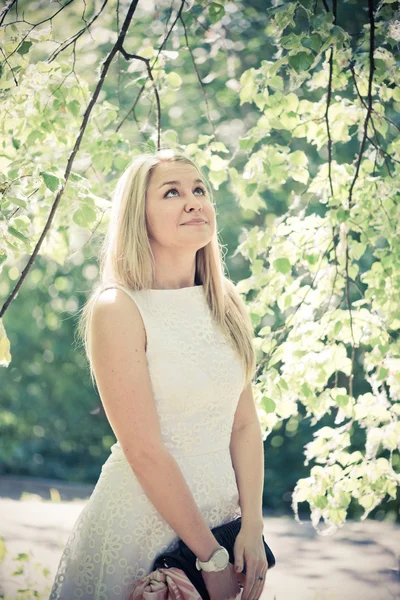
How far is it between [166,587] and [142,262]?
67 centimetres

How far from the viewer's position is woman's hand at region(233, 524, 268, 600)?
153 centimetres

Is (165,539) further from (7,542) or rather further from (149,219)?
(7,542)

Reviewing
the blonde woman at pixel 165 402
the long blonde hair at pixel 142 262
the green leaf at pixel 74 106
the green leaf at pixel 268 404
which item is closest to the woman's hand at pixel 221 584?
the blonde woman at pixel 165 402

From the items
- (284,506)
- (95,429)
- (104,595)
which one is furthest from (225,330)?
(95,429)

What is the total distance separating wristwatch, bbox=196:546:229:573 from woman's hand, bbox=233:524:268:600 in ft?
0.20

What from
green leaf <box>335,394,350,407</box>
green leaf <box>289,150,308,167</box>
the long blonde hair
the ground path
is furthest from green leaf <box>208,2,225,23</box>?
the ground path

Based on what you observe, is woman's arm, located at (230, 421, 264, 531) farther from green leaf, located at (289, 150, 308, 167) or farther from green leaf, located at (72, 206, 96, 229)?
green leaf, located at (289, 150, 308, 167)

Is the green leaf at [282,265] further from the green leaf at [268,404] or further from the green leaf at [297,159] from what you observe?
the green leaf at [268,404]

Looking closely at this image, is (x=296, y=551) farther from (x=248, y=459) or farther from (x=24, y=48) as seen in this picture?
(x=24, y=48)

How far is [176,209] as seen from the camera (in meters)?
1.65

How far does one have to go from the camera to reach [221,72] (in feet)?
16.1

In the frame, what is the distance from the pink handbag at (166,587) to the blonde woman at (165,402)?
0.21ft

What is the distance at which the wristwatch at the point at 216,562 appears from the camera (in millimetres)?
1448

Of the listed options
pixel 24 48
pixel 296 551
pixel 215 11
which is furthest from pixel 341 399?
pixel 296 551
